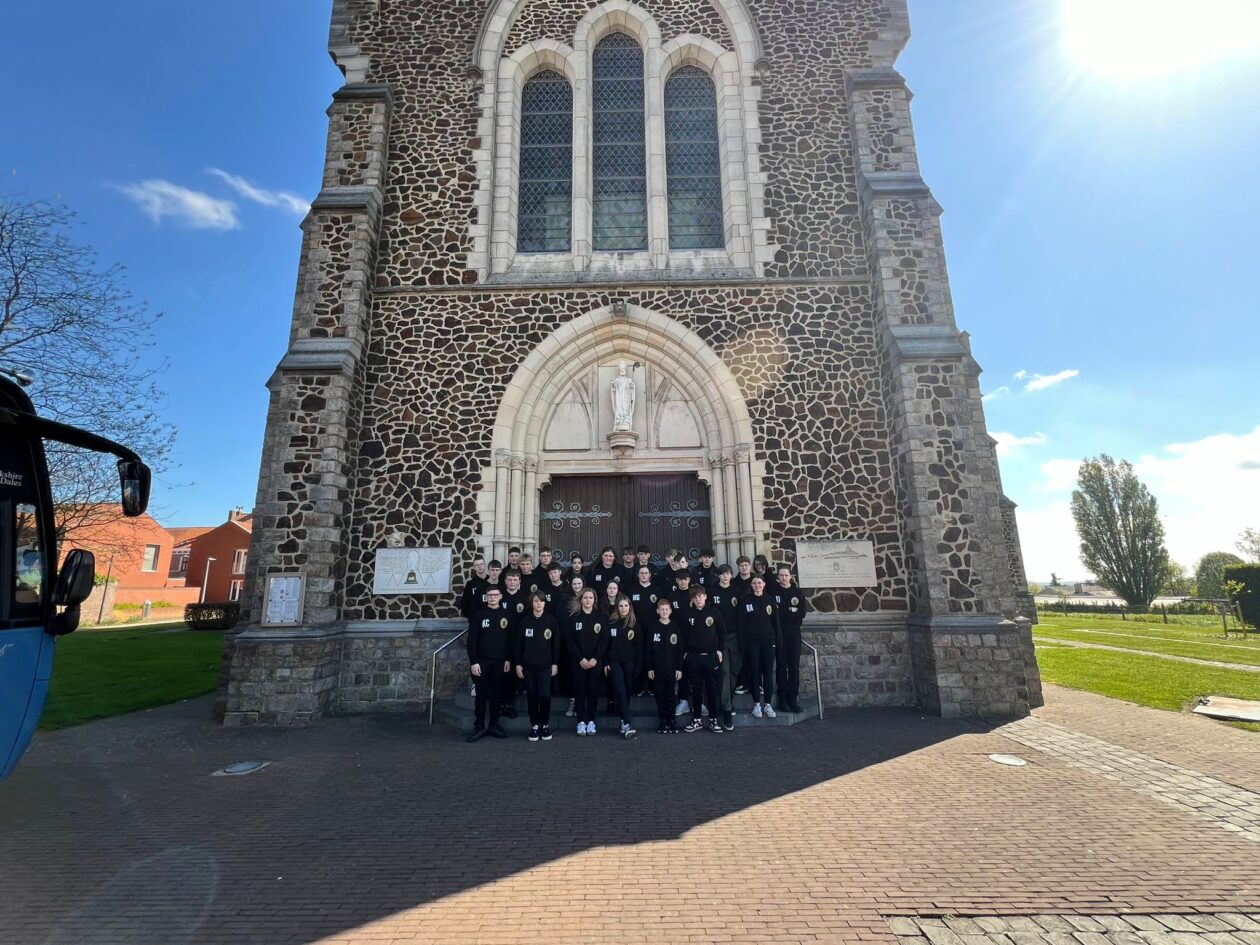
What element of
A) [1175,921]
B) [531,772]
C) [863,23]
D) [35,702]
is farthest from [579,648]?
[863,23]

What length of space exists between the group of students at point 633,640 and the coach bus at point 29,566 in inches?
136

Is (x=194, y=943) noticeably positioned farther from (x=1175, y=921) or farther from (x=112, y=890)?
(x=1175, y=921)

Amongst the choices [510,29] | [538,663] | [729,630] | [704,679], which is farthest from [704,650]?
[510,29]

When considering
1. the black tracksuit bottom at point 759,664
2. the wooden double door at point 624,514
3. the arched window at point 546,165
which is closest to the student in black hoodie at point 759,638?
the black tracksuit bottom at point 759,664

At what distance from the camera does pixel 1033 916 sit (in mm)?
2969

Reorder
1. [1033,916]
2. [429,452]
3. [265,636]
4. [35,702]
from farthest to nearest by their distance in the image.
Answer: [429,452] → [265,636] → [35,702] → [1033,916]

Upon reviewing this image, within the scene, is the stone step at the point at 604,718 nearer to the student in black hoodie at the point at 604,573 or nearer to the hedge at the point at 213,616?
the student in black hoodie at the point at 604,573

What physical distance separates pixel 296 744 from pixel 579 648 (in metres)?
3.29

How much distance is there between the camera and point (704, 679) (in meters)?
6.87

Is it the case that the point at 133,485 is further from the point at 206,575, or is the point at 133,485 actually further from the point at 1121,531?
the point at 1121,531

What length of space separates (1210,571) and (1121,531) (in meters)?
13.2

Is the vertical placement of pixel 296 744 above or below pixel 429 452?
below

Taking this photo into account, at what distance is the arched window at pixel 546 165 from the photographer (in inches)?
402

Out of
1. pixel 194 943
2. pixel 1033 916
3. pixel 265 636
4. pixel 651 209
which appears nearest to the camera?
pixel 194 943
